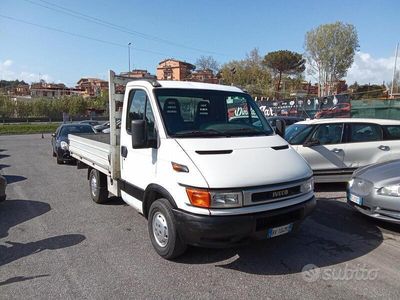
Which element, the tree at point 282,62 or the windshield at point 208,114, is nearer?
the windshield at point 208,114

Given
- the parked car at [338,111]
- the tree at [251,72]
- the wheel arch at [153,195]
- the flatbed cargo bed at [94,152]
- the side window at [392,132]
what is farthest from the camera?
the tree at [251,72]

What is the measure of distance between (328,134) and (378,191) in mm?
3026

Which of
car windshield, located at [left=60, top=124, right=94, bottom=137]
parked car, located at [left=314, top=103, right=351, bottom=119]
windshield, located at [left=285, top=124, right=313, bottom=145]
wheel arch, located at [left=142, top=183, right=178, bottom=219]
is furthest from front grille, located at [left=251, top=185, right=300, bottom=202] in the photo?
parked car, located at [left=314, top=103, right=351, bottom=119]

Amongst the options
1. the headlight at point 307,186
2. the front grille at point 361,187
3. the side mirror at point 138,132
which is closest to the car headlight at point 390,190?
the front grille at point 361,187

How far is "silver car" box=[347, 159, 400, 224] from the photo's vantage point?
5086 millimetres

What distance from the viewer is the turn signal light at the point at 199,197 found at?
12.5 ft

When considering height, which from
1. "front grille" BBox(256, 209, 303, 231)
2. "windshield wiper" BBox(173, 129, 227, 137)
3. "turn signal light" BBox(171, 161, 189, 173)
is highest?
"windshield wiper" BBox(173, 129, 227, 137)

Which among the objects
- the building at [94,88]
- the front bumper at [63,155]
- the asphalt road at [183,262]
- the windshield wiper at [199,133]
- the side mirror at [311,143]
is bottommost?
the asphalt road at [183,262]

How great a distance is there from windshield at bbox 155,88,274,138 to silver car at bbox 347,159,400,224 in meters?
1.83

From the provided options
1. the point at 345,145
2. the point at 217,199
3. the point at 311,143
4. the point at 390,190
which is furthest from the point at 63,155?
the point at 390,190

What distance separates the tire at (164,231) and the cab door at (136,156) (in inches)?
15.7

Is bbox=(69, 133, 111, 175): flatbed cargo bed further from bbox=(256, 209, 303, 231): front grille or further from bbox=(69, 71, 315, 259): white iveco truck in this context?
bbox=(256, 209, 303, 231): front grille

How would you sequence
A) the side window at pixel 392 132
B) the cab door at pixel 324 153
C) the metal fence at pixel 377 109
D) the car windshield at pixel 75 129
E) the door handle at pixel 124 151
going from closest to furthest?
the door handle at pixel 124 151, the cab door at pixel 324 153, the side window at pixel 392 132, the car windshield at pixel 75 129, the metal fence at pixel 377 109

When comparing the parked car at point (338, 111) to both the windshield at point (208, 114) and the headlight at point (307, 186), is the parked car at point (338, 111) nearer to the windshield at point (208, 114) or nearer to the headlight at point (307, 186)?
the windshield at point (208, 114)
